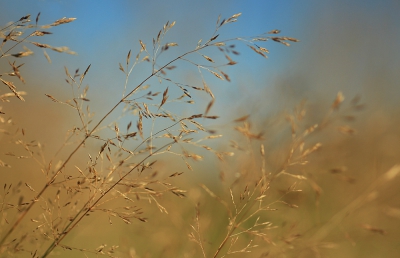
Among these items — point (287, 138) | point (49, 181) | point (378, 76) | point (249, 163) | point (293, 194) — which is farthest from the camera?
point (378, 76)

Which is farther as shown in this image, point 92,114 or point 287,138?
point 287,138

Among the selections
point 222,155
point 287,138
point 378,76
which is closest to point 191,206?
point 287,138

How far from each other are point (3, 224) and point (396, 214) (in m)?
1.57

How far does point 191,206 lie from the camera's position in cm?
237

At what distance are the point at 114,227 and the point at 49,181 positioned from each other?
155 cm

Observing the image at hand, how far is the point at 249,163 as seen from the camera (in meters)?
1.64

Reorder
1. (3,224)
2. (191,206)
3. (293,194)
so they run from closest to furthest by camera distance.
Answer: (3,224) < (293,194) < (191,206)

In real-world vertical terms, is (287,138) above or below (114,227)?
above

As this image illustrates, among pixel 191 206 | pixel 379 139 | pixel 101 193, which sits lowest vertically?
pixel 191 206

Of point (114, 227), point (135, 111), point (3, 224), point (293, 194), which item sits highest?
point (135, 111)

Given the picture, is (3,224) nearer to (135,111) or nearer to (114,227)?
(135,111)

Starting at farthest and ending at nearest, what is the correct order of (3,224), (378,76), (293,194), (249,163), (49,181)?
(378,76) < (249,163) < (293,194) < (3,224) < (49,181)

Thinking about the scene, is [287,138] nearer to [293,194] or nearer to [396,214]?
[293,194]

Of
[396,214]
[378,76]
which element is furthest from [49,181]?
[378,76]
